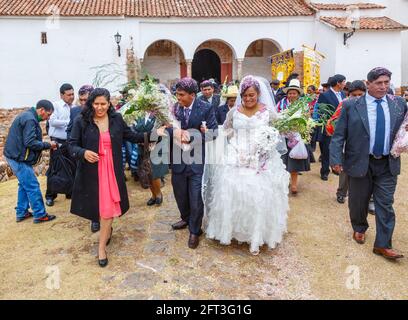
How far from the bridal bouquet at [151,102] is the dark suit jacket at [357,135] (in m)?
2.03

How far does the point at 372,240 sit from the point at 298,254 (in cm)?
106

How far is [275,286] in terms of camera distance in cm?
360

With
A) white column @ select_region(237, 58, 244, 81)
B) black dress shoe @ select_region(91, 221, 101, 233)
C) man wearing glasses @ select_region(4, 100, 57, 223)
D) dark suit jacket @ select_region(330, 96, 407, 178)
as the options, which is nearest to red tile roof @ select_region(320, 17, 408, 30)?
white column @ select_region(237, 58, 244, 81)

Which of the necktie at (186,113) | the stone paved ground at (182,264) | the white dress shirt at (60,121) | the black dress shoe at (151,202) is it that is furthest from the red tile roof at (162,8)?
the necktie at (186,113)

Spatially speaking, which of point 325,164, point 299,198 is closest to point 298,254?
point 299,198

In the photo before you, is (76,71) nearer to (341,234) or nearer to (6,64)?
(6,64)

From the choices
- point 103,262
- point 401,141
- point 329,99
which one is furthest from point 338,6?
point 103,262

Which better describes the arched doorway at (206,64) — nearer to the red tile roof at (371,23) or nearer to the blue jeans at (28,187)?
the red tile roof at (371,23)

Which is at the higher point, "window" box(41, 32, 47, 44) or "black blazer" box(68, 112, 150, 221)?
"window" box(41, 32, 47, 44)

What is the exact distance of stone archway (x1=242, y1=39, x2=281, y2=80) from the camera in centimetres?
2170

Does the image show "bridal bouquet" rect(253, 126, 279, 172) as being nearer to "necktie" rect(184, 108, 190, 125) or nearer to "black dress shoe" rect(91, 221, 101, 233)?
"necktie" rect(184, 108, 190, 125)

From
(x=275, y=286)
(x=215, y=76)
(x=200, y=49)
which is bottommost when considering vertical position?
(x=275, y=286)

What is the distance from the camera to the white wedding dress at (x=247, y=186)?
13.3 feet
